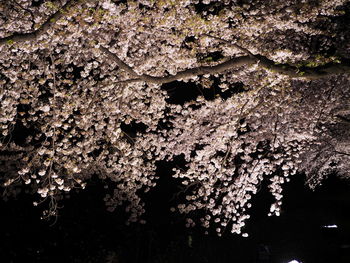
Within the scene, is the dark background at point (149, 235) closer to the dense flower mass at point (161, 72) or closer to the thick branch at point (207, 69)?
the dense flower mass at point (161, 72)

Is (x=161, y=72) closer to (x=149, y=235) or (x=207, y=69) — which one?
(x=207, y=69)

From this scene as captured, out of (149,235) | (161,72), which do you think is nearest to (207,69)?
(161,72)

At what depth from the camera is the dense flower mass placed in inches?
277

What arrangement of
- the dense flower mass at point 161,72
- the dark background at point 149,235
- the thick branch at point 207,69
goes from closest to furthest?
the thick branch at point 207,69
the dense flower mass at point 161,72
the dark background at point 149,235

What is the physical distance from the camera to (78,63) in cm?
911

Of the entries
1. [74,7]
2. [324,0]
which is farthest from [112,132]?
[324,0]

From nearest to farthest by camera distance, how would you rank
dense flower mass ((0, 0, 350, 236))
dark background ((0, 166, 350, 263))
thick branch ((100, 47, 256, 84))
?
1. thick branch ((100, 47, 256, 84))
2. dense flower mass ((0, 0, 350, 236))
3. dark background ((0, 166, 350, 263))

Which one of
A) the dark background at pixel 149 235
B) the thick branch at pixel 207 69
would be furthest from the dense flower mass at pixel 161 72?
the dark background at pixel 149 235

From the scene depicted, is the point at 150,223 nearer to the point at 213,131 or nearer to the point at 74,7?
the point at 213,131

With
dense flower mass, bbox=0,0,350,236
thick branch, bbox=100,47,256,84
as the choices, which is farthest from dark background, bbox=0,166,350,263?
thick branch, bbox=100,47,256,84

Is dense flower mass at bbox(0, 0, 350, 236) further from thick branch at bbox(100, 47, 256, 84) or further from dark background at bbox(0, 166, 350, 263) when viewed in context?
dark background at bbox(0, 166, 350, 263)

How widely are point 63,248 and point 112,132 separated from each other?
7875 mm

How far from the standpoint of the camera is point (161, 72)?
30.5ft

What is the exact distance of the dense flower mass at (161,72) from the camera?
704 centimetres
